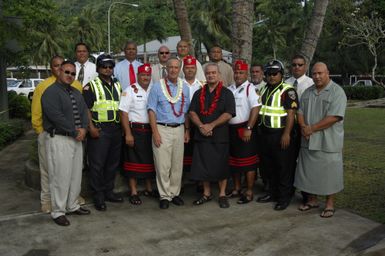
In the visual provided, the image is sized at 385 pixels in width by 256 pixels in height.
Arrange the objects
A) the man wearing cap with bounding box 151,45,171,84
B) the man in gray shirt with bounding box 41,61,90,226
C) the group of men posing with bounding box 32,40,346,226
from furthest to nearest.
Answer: the man wearing cap with bounding box 151,45,171,84 < the group of men posing with bounding box 32,40,346,226 < the man in gray shirt with bounding box 41,61,90,226

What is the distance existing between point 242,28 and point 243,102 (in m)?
1.91

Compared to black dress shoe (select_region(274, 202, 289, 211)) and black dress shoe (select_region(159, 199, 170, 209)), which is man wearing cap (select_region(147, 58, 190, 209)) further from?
black dress shoe (select_region(274, 202, 289, 211))

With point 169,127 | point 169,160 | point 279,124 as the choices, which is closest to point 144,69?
point 169,127

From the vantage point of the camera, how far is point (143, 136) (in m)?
5.70

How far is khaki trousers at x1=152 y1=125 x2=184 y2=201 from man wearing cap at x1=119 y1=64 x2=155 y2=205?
197 millimetres

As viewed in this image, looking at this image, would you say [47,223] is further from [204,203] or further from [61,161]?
[204,203]

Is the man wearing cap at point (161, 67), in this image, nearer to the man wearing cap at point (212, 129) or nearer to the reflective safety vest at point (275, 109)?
the man wearing cap at point (212, 129)

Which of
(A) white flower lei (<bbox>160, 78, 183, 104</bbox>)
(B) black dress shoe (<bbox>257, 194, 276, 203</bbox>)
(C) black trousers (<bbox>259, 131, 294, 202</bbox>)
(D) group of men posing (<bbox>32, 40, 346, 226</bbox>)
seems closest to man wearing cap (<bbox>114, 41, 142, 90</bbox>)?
(D) group of men posing (<bbox>32, 40, 346, 226</bbox>)

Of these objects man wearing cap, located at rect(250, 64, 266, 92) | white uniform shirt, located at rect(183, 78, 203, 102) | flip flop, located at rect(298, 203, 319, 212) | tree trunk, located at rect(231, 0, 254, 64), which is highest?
tree trunk, located at rect(231, 0, 254, 64)

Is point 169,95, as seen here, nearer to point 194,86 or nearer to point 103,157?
point 194,86

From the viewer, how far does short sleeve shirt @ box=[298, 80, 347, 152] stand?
5.09m

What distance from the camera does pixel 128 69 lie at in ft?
21.1

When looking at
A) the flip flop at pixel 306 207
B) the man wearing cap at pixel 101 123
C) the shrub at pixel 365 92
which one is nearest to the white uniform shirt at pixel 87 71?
the man wearing cap at pixel 101 123

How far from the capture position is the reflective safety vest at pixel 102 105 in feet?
17.7
